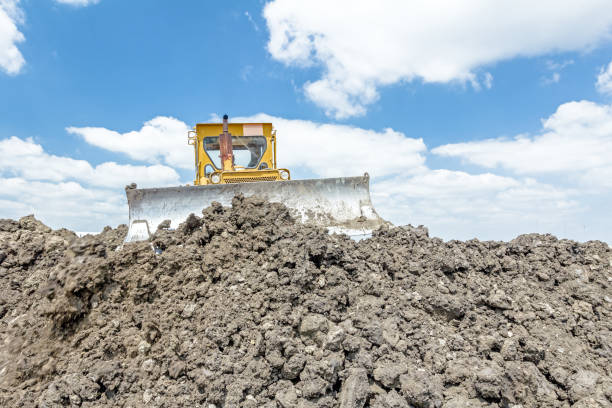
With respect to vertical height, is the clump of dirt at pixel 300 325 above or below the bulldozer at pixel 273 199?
below

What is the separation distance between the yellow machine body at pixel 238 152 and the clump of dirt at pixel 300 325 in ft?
8.32

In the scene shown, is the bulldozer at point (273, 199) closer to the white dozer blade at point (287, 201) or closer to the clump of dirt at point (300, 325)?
the white dozer blade at point (287, 201)

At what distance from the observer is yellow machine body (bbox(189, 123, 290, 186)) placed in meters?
6.96

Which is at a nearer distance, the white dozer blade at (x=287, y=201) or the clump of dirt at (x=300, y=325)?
the clump of dirt at (x=300, y=325)

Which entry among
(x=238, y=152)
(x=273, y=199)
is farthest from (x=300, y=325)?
(x=238, y=152)

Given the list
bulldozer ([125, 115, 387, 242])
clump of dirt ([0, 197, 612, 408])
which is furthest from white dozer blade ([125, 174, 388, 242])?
clump of dirt ([0, 197, 612, 408])

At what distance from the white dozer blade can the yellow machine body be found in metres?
1.52

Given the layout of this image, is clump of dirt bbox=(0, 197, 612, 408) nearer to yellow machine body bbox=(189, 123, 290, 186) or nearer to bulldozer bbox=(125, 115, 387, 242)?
bulldozer bbox=(125, 115, 387, 242)

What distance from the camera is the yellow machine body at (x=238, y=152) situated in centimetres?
696

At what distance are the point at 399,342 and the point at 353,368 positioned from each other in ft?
1.60

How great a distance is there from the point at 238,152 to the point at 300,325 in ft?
17.4

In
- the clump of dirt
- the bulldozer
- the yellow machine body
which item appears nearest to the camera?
the clump of dirt

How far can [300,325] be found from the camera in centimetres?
310

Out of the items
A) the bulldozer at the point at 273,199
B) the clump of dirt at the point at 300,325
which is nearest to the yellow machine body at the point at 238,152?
the bulldozer at the point at 273,199
